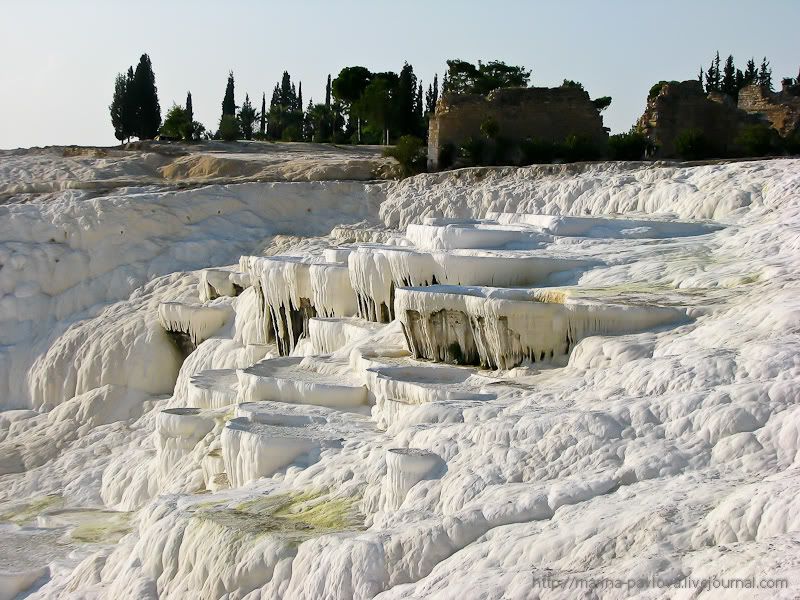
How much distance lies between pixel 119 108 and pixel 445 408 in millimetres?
27216

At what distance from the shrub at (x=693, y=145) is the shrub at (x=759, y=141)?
0.58 metres

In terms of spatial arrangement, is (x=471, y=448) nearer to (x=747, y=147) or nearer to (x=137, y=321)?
(x=137, y=321)

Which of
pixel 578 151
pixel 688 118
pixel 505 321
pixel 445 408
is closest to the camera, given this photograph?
pixel 445 408

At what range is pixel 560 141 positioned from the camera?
2061cm

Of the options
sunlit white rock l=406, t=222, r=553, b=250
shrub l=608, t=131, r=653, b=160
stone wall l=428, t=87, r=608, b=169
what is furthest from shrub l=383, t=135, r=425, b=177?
sunlit white rock l=406, t=222, r=553, b=250

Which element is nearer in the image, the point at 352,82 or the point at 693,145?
the point at 693,145

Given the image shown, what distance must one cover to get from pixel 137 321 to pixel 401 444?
34.0ft

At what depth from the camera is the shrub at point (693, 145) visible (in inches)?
724

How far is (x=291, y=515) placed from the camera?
784 centimetres

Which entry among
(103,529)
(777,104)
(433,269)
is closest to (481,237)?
(433,269)

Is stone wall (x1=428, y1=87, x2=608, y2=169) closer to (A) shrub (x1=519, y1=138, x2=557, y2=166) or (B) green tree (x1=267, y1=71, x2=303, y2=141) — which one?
(A) shrub (x1=519, y1=138, x2=557, y2=166)

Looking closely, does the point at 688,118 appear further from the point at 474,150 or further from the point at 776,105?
the point at 474,150

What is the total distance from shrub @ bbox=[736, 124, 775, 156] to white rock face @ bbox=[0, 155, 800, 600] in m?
2.20

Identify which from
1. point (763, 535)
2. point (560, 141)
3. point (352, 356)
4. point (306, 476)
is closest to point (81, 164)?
point (560, 141)
